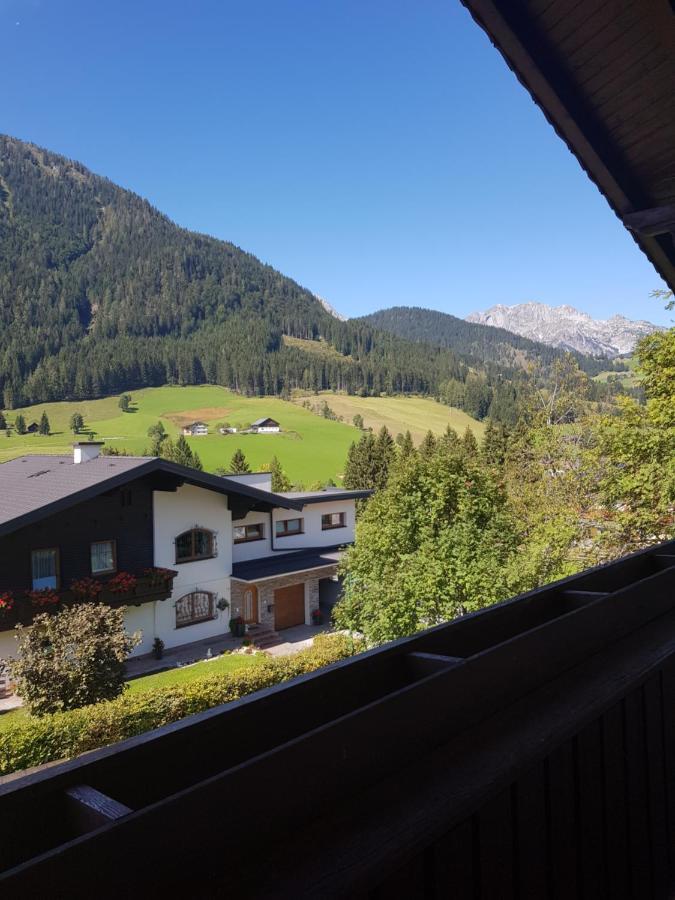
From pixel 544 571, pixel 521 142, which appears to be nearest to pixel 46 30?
pixel 521 142

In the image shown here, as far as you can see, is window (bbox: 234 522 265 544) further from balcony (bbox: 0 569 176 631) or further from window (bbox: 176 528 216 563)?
balcony (bbox: 0 569 176 631)

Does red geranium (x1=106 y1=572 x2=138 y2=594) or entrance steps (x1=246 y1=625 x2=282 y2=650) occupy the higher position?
red geranium (x1=106 y1=572 x2=138 y2=594)

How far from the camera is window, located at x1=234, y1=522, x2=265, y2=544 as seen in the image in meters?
20.1

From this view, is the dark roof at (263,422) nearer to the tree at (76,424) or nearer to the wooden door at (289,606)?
the tree at (76,424)

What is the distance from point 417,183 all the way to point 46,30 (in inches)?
976

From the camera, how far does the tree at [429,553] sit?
1166 centimetres

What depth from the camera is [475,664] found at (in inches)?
40.1

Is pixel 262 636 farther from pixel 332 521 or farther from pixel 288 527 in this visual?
pixel 332 521

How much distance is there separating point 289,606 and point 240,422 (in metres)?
51.2

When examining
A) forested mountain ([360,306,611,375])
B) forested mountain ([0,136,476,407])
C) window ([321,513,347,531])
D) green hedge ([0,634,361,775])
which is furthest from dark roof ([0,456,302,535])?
forested mountain ([360,306,611,375])

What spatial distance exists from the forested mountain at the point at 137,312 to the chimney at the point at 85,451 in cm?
6755

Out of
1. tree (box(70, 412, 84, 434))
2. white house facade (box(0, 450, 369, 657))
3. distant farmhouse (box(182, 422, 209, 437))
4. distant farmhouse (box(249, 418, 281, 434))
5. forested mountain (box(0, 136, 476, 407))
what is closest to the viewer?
white house facade (box(0, 450, 369, 657))

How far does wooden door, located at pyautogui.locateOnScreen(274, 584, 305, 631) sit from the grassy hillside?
47524 mm

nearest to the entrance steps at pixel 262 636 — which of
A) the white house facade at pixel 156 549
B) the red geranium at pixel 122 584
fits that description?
the white house facade at pixel 156 549
